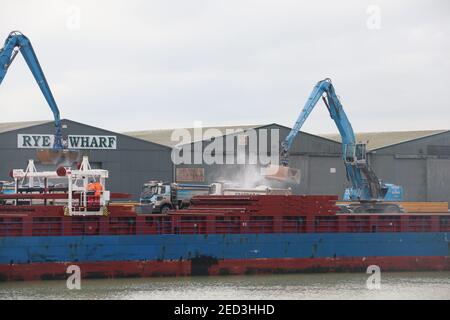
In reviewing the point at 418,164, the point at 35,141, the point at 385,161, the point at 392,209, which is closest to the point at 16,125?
the point at 35,141

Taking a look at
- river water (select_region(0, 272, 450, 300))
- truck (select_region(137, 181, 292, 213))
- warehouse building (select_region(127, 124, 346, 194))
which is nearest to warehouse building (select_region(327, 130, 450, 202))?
warehouse building (select_region(127, 124, 346, 194))

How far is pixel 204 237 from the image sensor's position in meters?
41.5

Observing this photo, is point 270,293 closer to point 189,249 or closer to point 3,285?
point 189,249

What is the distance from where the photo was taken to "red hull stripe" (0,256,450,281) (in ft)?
127

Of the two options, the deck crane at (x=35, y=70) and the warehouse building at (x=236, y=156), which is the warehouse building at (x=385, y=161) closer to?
the warehouse building at (x=236, y=156)

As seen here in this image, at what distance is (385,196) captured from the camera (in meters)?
59.7

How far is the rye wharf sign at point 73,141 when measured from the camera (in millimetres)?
60781

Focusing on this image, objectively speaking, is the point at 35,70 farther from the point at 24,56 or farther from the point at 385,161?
the point at 385,161

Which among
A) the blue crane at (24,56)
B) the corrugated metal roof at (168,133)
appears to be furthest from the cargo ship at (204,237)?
the corrugated metal roof at (168,133)

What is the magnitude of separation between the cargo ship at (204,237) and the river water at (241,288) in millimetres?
568

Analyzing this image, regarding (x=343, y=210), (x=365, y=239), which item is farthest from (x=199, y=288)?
(x=343, y=210)

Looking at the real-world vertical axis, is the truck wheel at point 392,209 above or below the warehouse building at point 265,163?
below

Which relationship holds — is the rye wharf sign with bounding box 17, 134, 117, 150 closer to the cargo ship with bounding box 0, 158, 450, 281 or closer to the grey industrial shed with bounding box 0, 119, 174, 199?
the grey industrial shed with bounding box 0, 119, 174, 199
